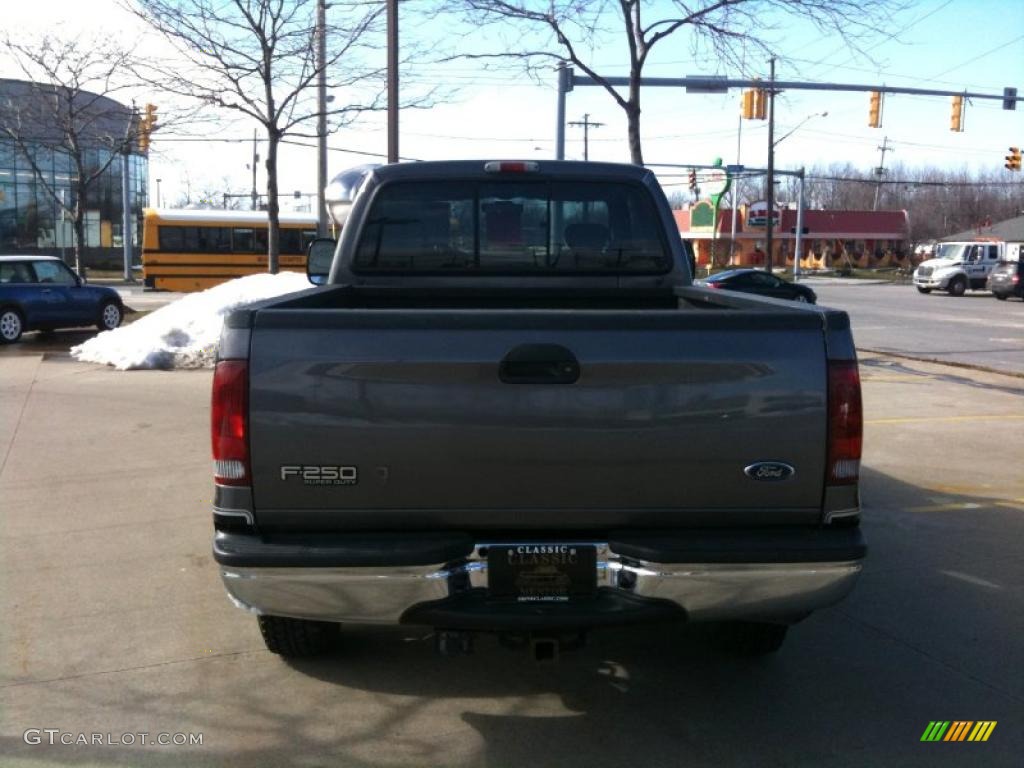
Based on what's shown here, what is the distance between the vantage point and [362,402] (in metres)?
3.41

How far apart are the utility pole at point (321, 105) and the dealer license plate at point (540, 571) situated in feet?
57.3

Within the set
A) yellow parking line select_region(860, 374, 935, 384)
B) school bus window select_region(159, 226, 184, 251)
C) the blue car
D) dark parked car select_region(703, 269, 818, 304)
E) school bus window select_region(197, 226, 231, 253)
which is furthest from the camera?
school bus window select_region(197, 226, 231, 253)

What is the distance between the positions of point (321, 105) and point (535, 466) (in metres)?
18.3

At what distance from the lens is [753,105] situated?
22.4 meters

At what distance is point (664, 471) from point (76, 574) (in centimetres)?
381

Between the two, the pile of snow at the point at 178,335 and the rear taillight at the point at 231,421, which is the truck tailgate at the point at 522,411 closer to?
the rear taillight at the point at 231,421

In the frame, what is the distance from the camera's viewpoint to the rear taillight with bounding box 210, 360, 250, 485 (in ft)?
11.2

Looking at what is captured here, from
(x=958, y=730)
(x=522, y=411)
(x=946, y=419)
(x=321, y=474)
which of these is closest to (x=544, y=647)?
(x=522, y=411)

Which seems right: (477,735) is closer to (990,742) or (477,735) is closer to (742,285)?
(990,742)

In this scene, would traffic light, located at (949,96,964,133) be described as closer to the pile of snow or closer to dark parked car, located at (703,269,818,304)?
dark parked car, located at (703,269,818,304)

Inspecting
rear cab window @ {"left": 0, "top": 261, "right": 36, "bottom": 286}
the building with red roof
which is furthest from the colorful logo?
the building with red roof

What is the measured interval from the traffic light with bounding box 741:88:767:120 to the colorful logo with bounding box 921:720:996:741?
19654 millimetres

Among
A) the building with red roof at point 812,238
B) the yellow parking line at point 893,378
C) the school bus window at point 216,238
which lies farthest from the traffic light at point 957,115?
the building with red roof at point 812,238

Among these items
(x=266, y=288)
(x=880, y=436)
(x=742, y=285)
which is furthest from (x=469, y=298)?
(x=742, y=285)
